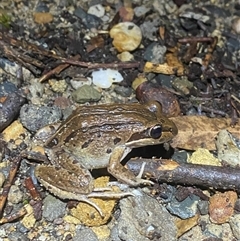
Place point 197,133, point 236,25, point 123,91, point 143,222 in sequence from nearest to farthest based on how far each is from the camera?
point 143,222 → point 197,133 → point 123,91 → point 236,25

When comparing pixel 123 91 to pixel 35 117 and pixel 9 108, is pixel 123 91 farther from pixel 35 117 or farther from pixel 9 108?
pixel 9 108

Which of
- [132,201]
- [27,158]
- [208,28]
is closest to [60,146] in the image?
[27,158]

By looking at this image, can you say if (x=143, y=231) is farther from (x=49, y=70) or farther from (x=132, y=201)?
(x=49, y=70)

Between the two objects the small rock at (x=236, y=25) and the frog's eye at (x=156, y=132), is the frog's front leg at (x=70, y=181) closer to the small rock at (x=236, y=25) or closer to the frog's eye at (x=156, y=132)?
the frog's eye at (x=156, y=132)

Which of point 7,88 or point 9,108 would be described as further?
point 7,88

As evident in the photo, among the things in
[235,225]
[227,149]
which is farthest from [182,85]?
[235,225]
